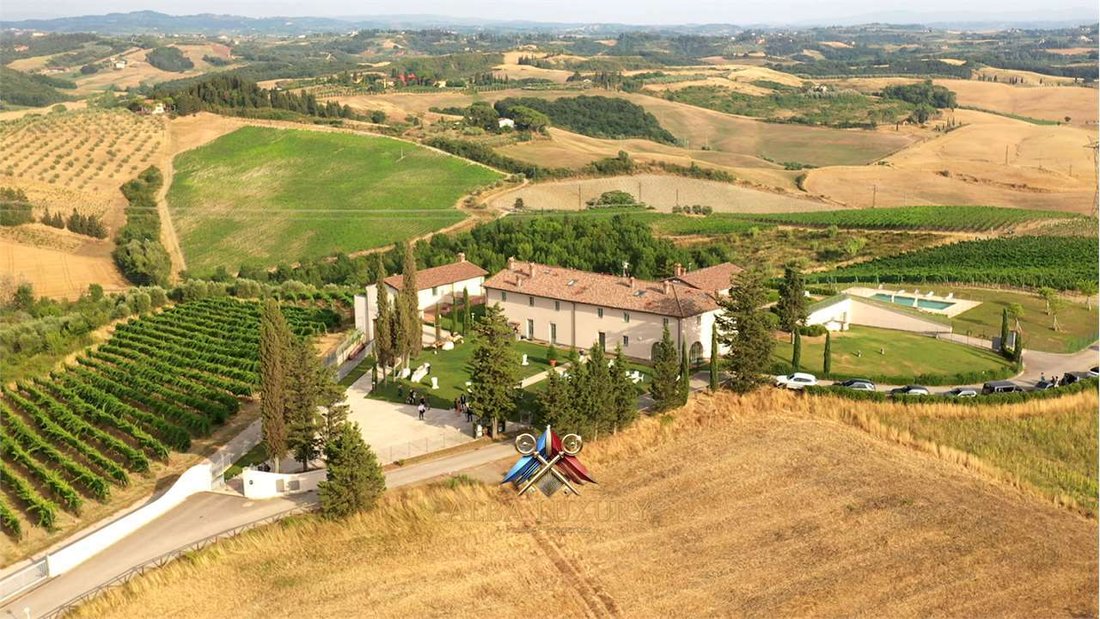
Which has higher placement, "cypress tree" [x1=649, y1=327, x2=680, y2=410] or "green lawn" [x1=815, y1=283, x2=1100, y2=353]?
"cypress tree" [x1=649, y1=327, x2=680, y2=410]

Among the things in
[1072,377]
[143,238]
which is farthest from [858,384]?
[143,238]

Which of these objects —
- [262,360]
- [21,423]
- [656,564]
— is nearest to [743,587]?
[656,564]

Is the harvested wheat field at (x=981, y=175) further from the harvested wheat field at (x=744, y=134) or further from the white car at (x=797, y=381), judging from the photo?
the white car at (x=797, y=381)

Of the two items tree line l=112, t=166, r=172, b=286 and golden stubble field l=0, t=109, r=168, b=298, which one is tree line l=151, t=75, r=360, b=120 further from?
tree line l=112, t=166, r=172, b=286

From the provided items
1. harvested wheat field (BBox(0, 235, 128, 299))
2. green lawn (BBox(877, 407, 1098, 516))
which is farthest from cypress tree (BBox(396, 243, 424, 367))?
harvested wheat field (BBox(0, 235, 128, 299))

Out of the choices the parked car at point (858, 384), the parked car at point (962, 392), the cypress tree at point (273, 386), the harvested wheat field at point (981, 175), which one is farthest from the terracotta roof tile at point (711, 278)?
the harvested wheat field at point (981, 175)

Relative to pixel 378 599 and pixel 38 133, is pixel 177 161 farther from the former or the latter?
pixel 378 599
